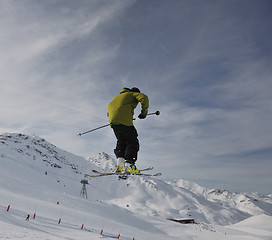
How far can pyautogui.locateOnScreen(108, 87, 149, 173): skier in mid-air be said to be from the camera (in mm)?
6777

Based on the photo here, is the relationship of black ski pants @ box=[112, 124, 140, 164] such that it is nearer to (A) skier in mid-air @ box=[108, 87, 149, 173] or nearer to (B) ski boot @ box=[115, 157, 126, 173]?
(A) skier in mid-air @ box=[108, 87, 149, 173]

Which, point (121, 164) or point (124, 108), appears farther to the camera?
point (121, 164)

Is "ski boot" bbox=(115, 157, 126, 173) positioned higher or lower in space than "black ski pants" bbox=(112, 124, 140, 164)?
lower

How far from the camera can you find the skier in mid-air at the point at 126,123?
6.78m

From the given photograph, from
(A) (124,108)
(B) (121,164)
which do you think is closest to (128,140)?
(B) (121,164)

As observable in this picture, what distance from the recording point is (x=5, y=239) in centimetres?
414

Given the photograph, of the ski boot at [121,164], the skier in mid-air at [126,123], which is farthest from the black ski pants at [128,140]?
the ski boot at [121,164]

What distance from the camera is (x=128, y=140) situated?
6961 mm

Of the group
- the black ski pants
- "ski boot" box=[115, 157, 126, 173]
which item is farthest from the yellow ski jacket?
"ski boot" box=[115, 157, 126, 173]

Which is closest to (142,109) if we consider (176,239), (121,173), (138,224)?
(121,173)

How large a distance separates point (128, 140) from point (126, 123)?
58 cm

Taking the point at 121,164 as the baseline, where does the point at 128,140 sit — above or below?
above

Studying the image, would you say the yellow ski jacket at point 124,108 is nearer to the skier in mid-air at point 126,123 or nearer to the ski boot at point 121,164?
the skier in mid-air at point 126,123

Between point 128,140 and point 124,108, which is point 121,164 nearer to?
point 128,140
